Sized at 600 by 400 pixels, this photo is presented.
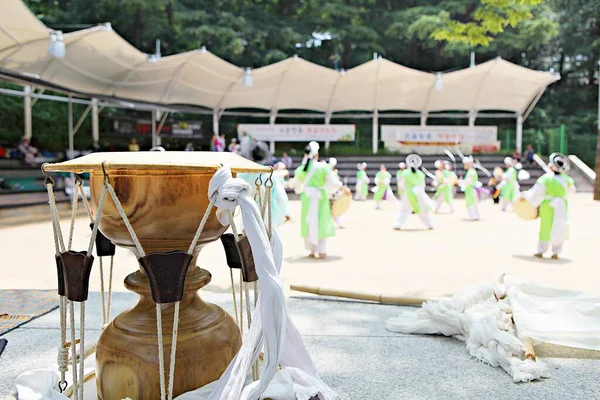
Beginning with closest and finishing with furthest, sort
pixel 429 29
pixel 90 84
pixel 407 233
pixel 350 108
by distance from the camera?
pixel 407 233 < pixel 90 84 < pixel 350 108 < pixel 429 29

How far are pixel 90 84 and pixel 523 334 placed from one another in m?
13.0

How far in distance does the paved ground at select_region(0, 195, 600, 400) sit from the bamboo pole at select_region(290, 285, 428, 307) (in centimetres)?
7

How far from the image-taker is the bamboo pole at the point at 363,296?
3.50 meters

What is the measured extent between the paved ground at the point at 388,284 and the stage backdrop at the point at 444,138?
27.7 feet

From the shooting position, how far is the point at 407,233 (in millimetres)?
8812

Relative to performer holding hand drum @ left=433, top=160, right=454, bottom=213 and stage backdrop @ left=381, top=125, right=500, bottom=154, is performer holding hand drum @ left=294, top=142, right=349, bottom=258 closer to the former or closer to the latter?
performer holding hand drum @ left=433, top=160, right=454, bottom=213

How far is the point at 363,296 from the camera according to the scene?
365 centimetres

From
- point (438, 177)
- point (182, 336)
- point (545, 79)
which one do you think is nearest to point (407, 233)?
point (438, 177)

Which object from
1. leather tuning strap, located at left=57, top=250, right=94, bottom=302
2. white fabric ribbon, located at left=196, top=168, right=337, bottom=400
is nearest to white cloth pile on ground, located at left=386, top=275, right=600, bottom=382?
white fabric ribbon, located at left=196, top=168, right=337, bottom=400

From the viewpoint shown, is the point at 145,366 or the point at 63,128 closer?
the point at 145,366

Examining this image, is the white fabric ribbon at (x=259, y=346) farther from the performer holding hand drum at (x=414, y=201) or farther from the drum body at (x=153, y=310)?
the performer holding hand drum at (x=414, y=201)

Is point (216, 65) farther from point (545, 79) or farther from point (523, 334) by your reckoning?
point (523, 334)

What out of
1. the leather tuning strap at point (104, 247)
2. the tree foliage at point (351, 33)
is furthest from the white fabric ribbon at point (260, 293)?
the tree foliage at point (351, 33)

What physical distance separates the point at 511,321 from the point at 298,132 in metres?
16.6
